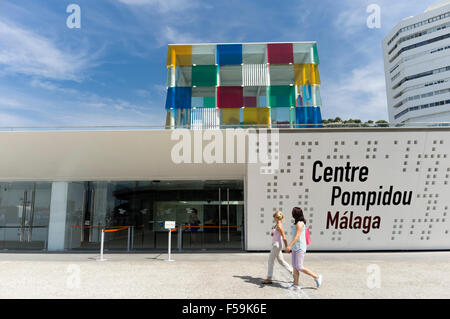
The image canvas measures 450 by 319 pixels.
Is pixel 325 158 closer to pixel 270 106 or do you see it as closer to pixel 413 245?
pixel 413 245

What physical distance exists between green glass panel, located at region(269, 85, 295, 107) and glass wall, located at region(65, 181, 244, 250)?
8400mm

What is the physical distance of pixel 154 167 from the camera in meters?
11.6

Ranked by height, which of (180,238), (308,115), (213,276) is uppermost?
(308,115)

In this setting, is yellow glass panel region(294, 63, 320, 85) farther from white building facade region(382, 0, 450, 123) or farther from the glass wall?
white building facade region(382, 0, 450, 123)

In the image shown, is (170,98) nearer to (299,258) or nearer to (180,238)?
(180,238)

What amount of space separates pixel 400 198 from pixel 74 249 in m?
12.8

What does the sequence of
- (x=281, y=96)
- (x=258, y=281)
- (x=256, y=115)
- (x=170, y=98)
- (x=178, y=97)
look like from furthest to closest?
1. (x=281, y=96)
2. (x=256, y=115)
3. (x=178, y=97)
4. (x=170, y=98)
5. (x=258, y=281)

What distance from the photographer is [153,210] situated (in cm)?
1284

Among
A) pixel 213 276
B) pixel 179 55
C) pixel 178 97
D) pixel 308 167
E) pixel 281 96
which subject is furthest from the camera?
pixel 179 55

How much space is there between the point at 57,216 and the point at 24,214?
2.30m

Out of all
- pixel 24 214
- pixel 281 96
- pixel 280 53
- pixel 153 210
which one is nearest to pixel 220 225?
pixel 153 210

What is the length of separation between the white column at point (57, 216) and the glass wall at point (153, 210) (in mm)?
299

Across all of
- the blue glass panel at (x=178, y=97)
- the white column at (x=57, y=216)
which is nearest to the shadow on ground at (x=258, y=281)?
the white column at (x=57, y=216)
